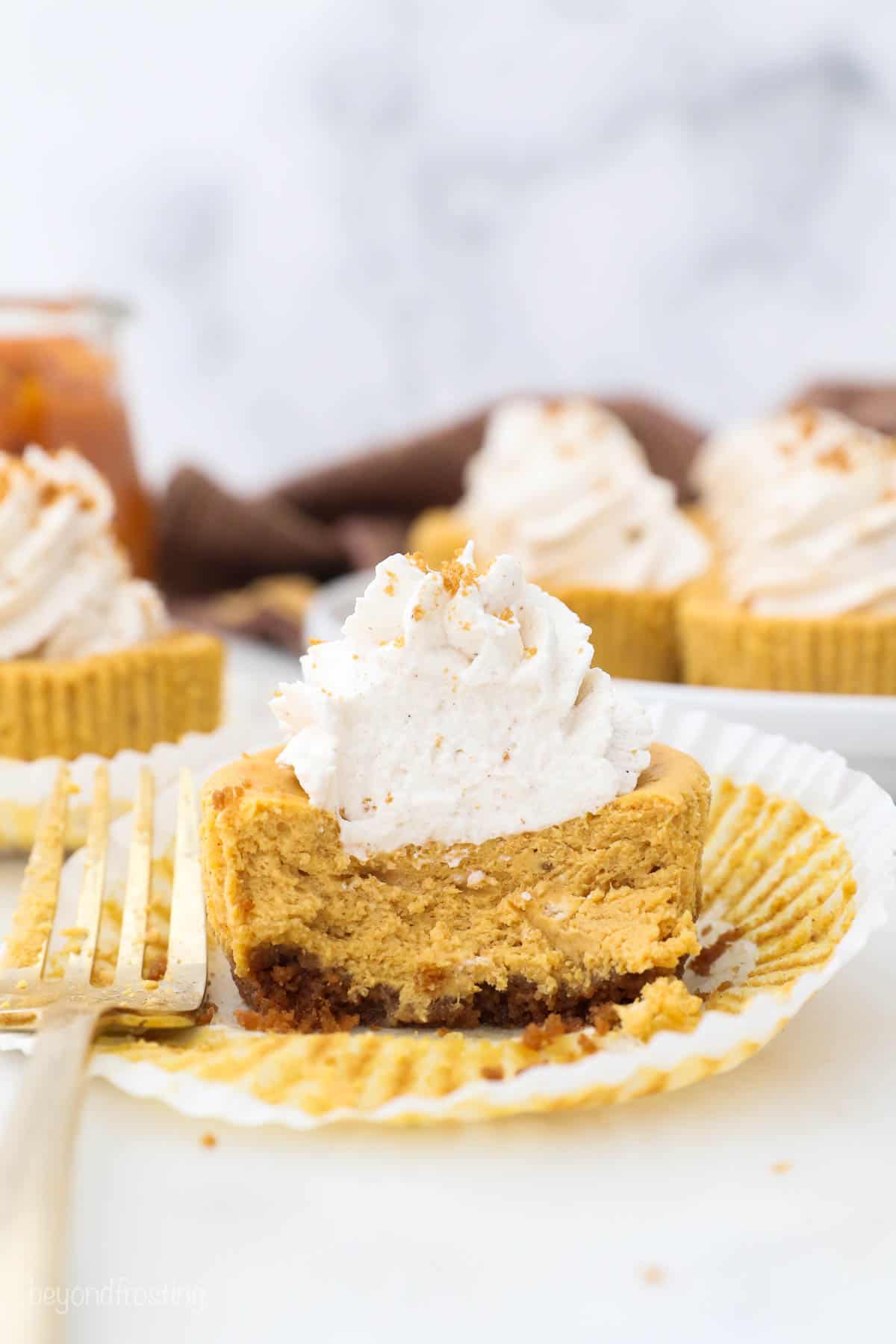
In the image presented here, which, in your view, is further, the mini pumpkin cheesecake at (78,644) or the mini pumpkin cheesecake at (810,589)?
the mini pumpkin cheesecake at (810,589)

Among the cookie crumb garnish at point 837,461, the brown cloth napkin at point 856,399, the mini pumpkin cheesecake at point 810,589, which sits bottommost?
the brown cloth napkin at point 856,399

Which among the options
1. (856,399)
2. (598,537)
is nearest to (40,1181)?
(598,537)

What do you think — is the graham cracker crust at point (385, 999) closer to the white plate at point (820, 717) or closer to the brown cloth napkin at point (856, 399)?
the white plate at point (820, 717)

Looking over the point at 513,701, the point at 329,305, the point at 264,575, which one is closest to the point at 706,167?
the point at 329,305

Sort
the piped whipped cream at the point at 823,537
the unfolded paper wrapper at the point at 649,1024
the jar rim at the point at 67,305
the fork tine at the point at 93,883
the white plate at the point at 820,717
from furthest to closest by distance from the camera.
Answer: the jar rim at the point at 67,305 → the piped whipped cream at the point at 823,537 → the white plate at the point at 820,717 → the fork tine at the point at 93,883 → the unfolded paper wrapper at the point at 649,1024

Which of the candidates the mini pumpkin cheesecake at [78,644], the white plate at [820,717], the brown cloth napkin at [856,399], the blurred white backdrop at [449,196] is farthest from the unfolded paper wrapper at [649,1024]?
the blurred white backdrop at [449,196]

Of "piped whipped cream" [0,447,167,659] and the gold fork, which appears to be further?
"piped whipped cream" [0,447,167,659]

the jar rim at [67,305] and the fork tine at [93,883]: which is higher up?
the jar rim at [67,305]

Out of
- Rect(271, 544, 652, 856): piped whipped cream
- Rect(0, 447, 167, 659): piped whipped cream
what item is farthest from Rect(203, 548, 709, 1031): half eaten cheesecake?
Rect(0, 447, 167, 659): piped whipped cream

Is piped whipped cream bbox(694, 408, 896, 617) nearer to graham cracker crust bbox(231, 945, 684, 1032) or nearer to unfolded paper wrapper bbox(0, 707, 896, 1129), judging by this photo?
unfolded paper wrapper bbox(0, 707, 896, 1129)
